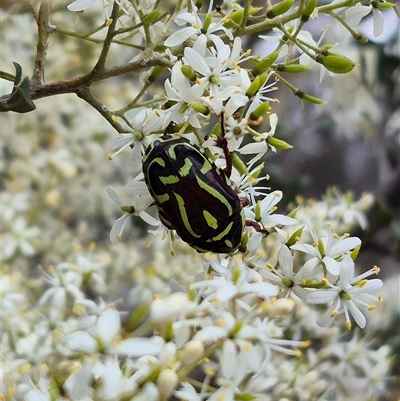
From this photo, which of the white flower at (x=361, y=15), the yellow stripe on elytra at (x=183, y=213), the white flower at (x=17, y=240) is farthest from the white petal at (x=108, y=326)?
the white flower at (x=17, y=240)

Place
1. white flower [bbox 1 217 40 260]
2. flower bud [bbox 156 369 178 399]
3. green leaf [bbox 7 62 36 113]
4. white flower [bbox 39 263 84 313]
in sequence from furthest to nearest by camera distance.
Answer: white flower [bbox 1 217 40 260]
white flower [bbox 39 263 84 313]
green leaf [bbox 7 62 36 113]
flower bud [bbox 156 369 178 399]

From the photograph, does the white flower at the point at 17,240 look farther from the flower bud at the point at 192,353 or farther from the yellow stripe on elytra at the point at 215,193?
the flower bud at the point at 192,353

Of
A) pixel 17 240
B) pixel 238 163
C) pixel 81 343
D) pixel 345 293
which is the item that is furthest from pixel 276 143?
pixel 17 240

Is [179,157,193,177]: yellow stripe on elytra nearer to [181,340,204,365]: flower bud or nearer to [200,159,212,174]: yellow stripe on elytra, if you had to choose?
[200,159,212,174]: yellow stripe on elytra

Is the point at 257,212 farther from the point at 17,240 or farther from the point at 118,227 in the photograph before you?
the point at 17,240

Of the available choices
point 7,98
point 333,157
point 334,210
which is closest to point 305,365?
point 334,210

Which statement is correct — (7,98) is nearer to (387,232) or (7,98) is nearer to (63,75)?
(63,75)

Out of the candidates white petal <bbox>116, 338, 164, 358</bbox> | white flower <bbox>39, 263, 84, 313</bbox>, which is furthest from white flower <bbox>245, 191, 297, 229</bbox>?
white flower <bbox>39, 263, 84, 313</bbox>
